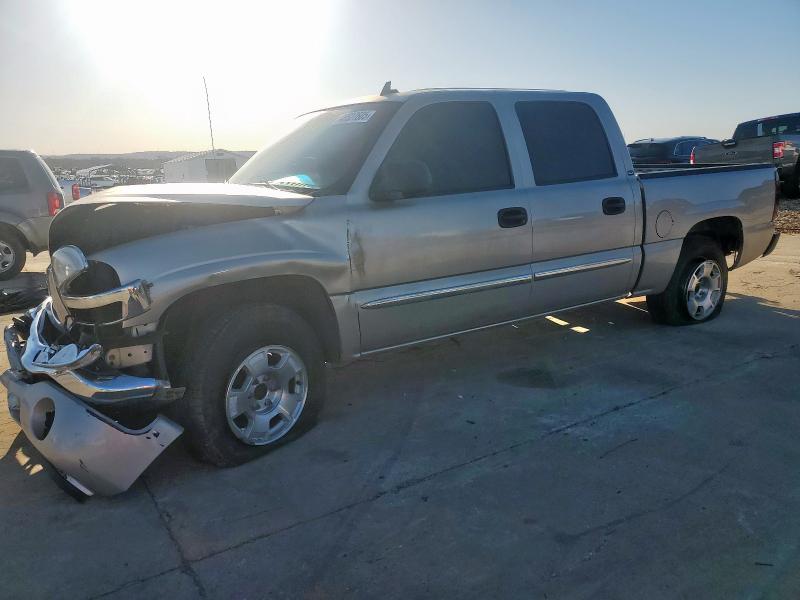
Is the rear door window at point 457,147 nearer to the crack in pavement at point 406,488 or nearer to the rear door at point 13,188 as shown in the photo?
the crack in pavement at point 406,488

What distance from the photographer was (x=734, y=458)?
3.26 metres

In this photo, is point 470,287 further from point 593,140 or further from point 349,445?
point 593,140

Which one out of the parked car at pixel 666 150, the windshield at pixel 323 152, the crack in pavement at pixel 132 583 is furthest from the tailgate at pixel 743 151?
the crack in pavement at pixel 132 583

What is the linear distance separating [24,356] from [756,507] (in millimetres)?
3526

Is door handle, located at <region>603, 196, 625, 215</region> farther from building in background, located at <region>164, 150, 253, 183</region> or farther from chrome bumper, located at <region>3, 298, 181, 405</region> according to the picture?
building in background, located at <region>164, 150, 253, 183</region>

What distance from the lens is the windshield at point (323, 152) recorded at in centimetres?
365

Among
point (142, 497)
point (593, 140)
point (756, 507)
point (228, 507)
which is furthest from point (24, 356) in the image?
point (593, 140)

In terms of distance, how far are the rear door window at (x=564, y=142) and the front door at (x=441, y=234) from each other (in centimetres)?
29

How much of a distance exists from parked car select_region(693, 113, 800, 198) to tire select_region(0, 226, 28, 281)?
1255cm

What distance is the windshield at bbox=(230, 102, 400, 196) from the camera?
3646mm

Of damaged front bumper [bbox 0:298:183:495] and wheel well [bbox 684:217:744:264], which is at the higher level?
wheel well [bbox 684:217:744:264]

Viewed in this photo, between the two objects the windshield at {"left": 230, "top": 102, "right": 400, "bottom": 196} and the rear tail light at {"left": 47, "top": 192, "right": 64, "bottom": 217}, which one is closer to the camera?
the windshield at {"left": 230, "top": 102, "right": 400, "bottom": 196}

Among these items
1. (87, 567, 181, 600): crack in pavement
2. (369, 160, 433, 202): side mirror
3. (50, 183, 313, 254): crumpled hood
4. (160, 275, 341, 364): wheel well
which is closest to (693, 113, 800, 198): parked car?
(369, 160, 433, 202): side mirror

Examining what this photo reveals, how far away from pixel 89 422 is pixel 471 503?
1745 mm
